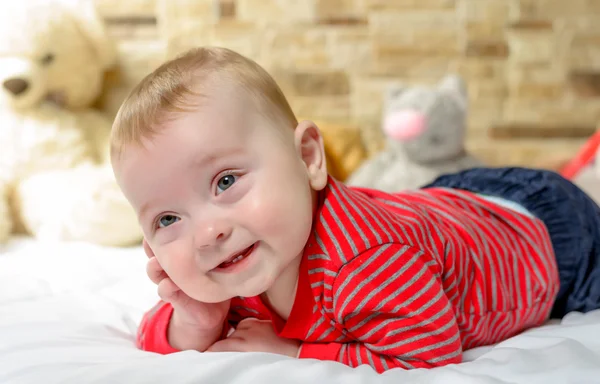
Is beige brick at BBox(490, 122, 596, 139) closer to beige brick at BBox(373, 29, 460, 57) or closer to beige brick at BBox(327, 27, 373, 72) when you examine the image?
beige brick at BBox(373, 29, 460, 57)

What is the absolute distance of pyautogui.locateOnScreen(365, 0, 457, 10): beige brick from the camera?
2166 millimetres

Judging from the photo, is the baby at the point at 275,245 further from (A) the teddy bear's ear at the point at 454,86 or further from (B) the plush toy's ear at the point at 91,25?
(B) the plush toy's ear at the point at 91,25

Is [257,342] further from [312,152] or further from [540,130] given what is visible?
[540,130]

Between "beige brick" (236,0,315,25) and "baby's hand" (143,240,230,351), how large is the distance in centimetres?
155

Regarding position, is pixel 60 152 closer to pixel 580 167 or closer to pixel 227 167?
pixel 227 167

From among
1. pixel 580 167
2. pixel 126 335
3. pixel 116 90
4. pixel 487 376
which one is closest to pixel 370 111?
pixel 580 167

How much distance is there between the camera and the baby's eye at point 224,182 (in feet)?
2.34

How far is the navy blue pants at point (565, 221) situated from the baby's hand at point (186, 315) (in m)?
0.55

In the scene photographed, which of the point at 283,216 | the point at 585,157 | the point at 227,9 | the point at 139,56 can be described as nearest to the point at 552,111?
the point at 585,157

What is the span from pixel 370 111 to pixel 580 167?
0.74 meters

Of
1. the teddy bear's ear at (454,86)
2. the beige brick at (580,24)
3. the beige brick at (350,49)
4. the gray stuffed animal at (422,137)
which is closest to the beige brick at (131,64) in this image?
the beige brick at (350,49)

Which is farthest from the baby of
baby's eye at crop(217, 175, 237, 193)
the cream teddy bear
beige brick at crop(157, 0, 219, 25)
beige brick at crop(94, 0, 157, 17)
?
beige brick at crop(94, 0, 157, 17)

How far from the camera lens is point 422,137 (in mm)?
1808

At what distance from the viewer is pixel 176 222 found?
2.38 feet
